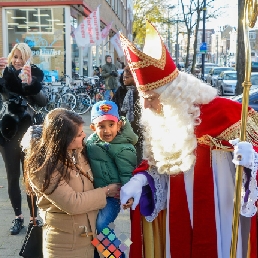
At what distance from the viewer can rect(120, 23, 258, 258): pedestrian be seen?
8.39 feet

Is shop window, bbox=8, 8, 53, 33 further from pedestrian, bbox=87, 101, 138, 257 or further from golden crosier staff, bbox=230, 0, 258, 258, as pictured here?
golden crosier staff, bbox=230, 0, 258, 258

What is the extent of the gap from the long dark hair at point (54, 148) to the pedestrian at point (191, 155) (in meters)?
0.39

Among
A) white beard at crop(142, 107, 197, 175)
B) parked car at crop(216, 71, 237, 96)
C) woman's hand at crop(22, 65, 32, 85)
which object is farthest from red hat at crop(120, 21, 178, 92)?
parked car at crop(216, 71, 237, 96)

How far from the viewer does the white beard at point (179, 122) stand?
2.58m

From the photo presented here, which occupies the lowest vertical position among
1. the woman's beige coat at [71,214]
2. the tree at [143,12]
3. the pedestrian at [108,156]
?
the woman's beige coat at [71,214]

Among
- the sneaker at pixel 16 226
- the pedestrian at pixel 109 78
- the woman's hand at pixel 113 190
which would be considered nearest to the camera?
the woman's hand at pixel 113 190

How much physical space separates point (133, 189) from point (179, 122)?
467 millimetres

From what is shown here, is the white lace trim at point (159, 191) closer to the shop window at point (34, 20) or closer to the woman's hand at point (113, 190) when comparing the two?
the woman's hand at point (113, 190)

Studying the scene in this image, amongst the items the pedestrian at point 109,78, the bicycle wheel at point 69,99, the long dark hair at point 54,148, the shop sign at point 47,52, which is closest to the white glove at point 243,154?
the long dark hair at point 54,148

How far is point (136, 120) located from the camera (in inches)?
230

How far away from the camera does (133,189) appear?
263cm

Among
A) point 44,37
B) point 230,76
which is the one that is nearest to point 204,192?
point 44,37

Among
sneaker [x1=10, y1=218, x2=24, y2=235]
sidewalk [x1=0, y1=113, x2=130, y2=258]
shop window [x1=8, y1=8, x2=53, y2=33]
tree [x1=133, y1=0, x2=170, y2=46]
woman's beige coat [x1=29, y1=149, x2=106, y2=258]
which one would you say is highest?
tree [x1=133, y1=0, x2=170, y2=46]

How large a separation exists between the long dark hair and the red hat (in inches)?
18.1
